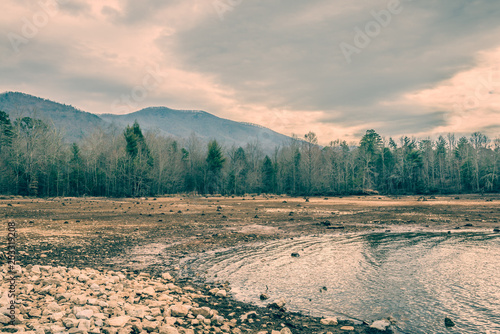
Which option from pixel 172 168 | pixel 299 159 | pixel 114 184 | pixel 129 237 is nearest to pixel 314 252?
pixel 129 237

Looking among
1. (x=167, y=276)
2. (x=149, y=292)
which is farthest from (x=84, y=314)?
(x=167, y=276)

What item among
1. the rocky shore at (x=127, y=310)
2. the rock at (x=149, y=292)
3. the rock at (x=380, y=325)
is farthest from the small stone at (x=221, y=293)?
the rock at (x=380, y=325)

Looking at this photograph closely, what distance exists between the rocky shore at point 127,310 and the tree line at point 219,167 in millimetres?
66670

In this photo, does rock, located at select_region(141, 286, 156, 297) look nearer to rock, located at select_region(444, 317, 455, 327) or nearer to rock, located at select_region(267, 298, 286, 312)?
rock, located at select_region(267, 298, 286, 312)

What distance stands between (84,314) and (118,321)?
71 cm

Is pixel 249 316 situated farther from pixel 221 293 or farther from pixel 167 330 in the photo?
pixel 167 330

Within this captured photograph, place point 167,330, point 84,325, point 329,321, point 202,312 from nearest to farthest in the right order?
point 84,325
point 167,330
point 202,312
point 329,321

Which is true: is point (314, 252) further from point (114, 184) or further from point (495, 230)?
point (114, 184)

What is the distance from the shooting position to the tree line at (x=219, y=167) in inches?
2680

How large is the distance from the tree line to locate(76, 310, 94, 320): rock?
69.3 metres

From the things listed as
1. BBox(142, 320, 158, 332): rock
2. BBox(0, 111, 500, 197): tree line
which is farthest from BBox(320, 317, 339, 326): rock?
BBox(0, 111, 500, 197): tree line

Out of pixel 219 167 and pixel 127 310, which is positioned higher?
pixel 219 167

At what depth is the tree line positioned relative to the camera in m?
68.1

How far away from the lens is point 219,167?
89.9 m
